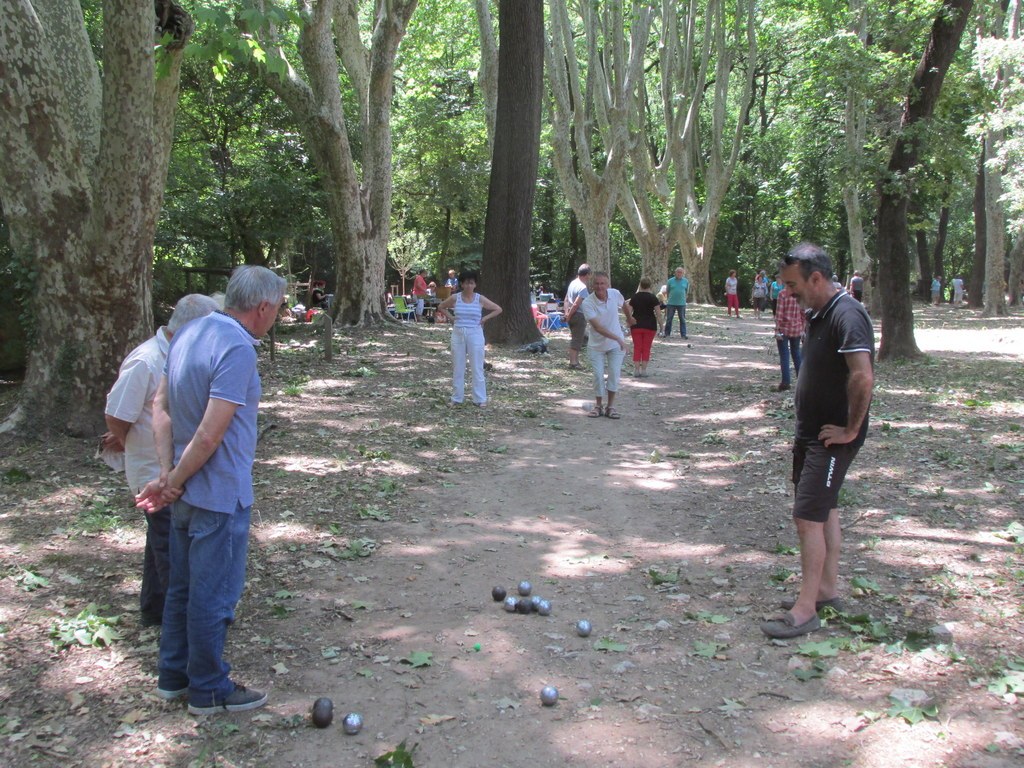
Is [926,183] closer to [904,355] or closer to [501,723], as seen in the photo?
[904,355]

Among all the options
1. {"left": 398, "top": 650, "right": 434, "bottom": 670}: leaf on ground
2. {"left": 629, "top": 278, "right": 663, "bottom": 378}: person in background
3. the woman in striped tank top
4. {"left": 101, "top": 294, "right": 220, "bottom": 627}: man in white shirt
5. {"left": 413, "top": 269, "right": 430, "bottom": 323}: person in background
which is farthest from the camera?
{"left": 413, "top": 269, "right": 430, "bottom": 323}: person in background

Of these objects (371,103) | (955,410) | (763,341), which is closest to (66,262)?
(955,410)

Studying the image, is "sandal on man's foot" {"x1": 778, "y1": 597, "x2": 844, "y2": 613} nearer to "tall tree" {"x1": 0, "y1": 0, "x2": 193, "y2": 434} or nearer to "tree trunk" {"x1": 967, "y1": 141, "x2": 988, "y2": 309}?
"tall tree" {"x1": 0, "y1": 0, "x2": 193, "y2": 434}

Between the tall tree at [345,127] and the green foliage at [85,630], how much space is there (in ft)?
44.4

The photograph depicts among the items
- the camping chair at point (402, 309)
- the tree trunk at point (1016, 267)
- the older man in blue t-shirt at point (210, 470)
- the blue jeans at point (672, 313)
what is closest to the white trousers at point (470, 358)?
the older man in blue t-shirt at point (210, 470)

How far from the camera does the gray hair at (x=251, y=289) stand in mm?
3723

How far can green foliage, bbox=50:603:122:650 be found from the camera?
4.52 m

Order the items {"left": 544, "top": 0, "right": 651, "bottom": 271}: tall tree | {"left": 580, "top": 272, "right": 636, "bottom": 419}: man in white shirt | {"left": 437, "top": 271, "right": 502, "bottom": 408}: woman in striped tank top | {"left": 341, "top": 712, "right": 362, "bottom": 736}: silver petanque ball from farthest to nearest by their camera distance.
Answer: {"left": 544, "top": 0, "right": 651, "bottom": 271}: tall tree → {"left": 437, "top": 271, "right": 502, "bottom": 408}: woman in striped tank top → {"left": 580, "top": 272, "right": 636, "bottom": 419}: man in white shirt → {"left": 341, "top": 712, "right": 362, "bottom": 736}: silver petanque ball

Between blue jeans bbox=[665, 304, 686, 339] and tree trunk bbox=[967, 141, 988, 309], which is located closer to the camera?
blue jeans bbox=[665, 304, 686, 339]

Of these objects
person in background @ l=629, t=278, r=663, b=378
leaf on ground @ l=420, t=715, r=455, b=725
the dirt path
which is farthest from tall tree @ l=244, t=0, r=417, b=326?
leaf on ground @ l=420, t=715, r=455, b=725

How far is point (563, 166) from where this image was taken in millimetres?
23969

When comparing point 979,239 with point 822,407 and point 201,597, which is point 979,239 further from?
point 201,597

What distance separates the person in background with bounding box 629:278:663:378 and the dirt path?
399 cm

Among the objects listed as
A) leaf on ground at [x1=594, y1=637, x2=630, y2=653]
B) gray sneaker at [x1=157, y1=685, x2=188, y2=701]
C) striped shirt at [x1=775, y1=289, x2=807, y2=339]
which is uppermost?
striped shirt at [x1=775, y1=289, x2=807, y2=339]
